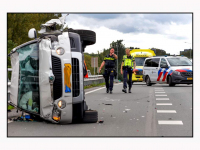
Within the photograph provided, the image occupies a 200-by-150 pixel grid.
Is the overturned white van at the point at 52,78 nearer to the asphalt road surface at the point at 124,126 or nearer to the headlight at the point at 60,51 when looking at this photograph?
the headlight at the point at 60,51

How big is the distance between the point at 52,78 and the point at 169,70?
1781 centimetres

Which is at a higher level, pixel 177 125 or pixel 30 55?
pixel 30 55

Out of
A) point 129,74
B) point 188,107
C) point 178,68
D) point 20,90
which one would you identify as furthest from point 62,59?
point 178,68

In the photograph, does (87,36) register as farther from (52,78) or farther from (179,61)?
(179,61)

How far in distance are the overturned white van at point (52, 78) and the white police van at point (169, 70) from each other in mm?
16401

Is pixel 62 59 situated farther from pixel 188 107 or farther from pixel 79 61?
pixel 188 107

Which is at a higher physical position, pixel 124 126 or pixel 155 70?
pixel 155 70

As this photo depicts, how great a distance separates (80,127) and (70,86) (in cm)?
76

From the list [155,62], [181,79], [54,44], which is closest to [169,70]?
[181,79]

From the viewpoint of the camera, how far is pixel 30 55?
776 cm

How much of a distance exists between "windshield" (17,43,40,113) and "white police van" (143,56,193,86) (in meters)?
16.6

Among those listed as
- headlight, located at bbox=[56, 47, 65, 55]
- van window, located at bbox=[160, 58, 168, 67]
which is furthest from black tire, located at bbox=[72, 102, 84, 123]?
van window, located at bbox=[160, 58, 168, 67]

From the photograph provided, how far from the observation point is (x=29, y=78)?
7711 mm

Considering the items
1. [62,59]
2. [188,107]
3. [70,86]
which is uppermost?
[62,59]
